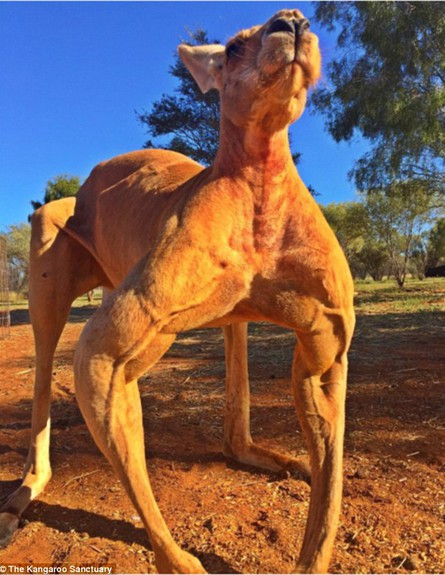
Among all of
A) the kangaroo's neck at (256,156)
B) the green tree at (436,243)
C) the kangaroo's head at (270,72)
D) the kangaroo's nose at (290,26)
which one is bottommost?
the kangaroo's neck at (256,156)

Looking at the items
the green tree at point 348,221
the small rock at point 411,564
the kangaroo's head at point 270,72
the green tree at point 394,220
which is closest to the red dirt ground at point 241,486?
the small rock at point 411,564

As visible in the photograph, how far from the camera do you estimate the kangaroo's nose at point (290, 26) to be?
1849 mm

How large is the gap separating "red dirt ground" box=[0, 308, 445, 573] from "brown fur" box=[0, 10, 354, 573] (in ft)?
1.55

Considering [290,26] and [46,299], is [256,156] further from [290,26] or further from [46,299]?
[46,299]

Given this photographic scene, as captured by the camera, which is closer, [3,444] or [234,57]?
[234,57]

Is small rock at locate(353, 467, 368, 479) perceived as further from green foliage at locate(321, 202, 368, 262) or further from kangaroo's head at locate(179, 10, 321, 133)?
green foliage at locate(321, 202, 368, 262)

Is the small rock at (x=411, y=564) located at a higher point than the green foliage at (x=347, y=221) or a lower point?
lower

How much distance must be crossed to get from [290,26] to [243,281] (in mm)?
977

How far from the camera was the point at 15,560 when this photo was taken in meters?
2.49

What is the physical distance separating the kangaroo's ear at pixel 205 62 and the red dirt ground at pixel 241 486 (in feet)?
7.28

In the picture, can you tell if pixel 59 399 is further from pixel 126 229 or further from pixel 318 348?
pixel 318 348

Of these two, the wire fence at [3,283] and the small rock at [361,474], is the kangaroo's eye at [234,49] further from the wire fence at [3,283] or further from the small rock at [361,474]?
the wire fence at [3,283]

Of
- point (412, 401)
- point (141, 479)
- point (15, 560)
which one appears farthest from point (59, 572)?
point (412, 401)

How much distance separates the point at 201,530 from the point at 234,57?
2296 millimetres
